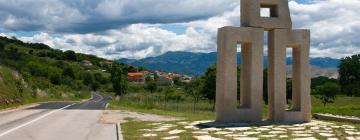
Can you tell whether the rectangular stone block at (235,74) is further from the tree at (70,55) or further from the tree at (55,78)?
the tree at (70,55)

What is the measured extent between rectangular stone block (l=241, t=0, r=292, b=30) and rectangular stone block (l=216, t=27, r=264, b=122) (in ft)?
1.20

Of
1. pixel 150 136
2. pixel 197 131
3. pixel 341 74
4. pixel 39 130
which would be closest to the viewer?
pixel 150 136

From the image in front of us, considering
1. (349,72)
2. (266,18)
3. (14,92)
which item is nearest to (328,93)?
(349,72)

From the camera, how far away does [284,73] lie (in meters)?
18.3

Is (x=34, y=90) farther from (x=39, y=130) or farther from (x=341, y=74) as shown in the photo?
(x=341, y=74)

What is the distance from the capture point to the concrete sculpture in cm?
1753

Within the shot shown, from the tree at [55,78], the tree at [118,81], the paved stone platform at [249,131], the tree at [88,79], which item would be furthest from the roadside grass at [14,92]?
the tree at [88,79]

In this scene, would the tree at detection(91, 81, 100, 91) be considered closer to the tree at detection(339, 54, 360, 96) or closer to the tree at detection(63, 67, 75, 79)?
the tree at detection(63, 67, 75, 79)

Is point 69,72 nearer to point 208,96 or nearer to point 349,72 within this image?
point 349,72

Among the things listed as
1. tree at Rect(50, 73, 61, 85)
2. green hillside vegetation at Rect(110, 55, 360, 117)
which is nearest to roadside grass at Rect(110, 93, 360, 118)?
green hillside vegetation at Rect(110, 55, 360, 117)

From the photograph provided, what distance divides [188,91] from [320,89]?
19875 millimetres

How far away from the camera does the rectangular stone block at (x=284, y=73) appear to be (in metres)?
18.1

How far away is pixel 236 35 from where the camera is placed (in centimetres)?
1750

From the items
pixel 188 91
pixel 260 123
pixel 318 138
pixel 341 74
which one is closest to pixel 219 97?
pixel 260 123
